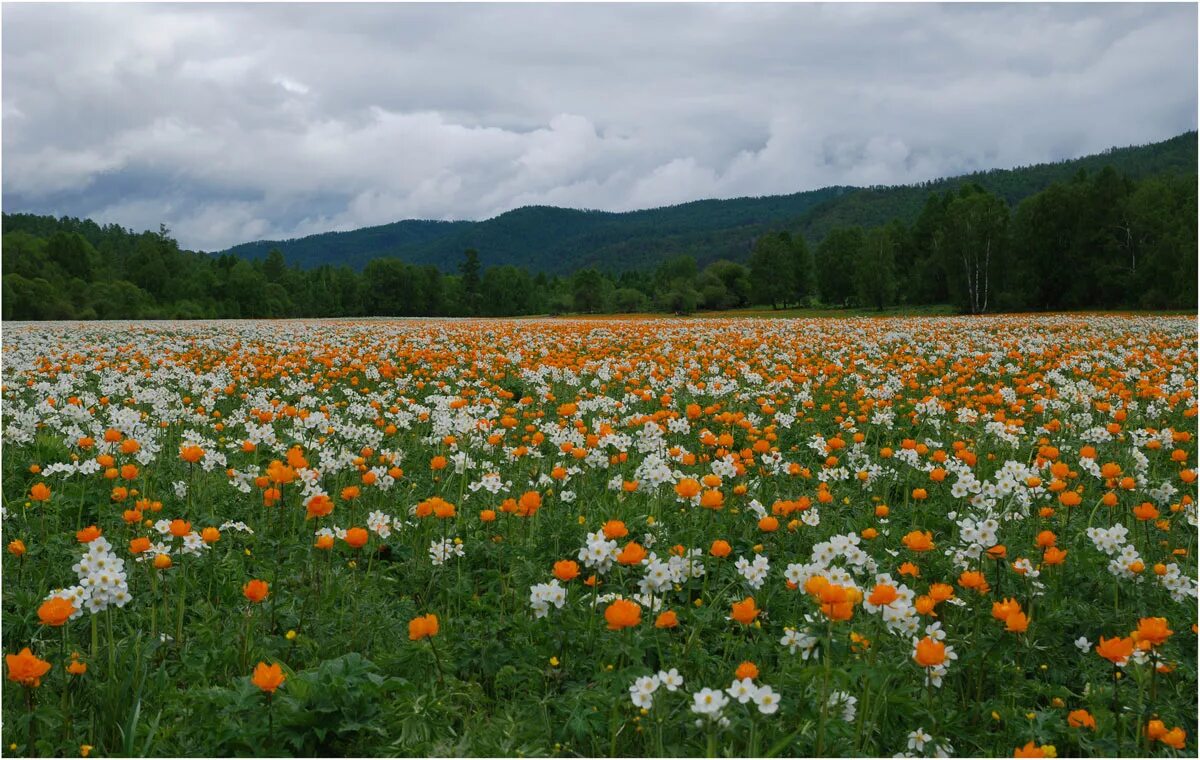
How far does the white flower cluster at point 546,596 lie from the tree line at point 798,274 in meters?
49.7

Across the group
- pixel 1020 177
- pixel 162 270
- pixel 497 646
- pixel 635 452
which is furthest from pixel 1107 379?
pixel 1020 177

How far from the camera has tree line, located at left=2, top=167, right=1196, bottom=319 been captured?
4866 cm

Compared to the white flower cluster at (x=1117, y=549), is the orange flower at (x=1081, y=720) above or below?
below

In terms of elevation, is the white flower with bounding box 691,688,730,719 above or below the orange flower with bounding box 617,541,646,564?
below

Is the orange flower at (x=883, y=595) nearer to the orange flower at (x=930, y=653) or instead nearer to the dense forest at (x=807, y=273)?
the orange flower at (x=930, y=653)

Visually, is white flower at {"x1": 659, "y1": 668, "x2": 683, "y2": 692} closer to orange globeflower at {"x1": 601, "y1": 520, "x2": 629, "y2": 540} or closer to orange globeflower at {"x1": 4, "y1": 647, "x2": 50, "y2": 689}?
orange globeflower at {"x1": 601, "y1": 520, "x2": 629, "y2": 540}

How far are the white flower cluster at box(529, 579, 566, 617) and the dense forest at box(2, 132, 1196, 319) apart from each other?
50.7 m

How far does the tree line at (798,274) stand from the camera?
48.7m

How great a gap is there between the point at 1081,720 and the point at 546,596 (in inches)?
86.3

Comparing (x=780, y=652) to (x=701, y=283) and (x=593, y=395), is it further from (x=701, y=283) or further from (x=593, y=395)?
(x=701, y=283)

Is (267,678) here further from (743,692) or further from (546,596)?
(743,692)

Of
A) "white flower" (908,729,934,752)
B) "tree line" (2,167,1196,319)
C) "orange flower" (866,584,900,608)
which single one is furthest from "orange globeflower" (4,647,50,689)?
"tree line" (2,167,1196,319)

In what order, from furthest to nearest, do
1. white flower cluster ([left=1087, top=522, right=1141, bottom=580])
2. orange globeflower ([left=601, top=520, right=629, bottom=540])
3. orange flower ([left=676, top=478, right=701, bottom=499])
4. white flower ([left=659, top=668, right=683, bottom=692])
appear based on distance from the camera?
1. orange flower ([left=676, top=478, right=701, bottom=499])
2. white flower cluster ([left=1087, top=522, right=1141, bottom=580])
3. orange globeflower ([left=601, top=520, right=629, bottom=540])
4. white flower ([left=659, top=668, right=683, bottom=692])

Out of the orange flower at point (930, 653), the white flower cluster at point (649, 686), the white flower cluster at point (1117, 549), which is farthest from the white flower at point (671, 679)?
the white flower cluster at point (1117, 549)
